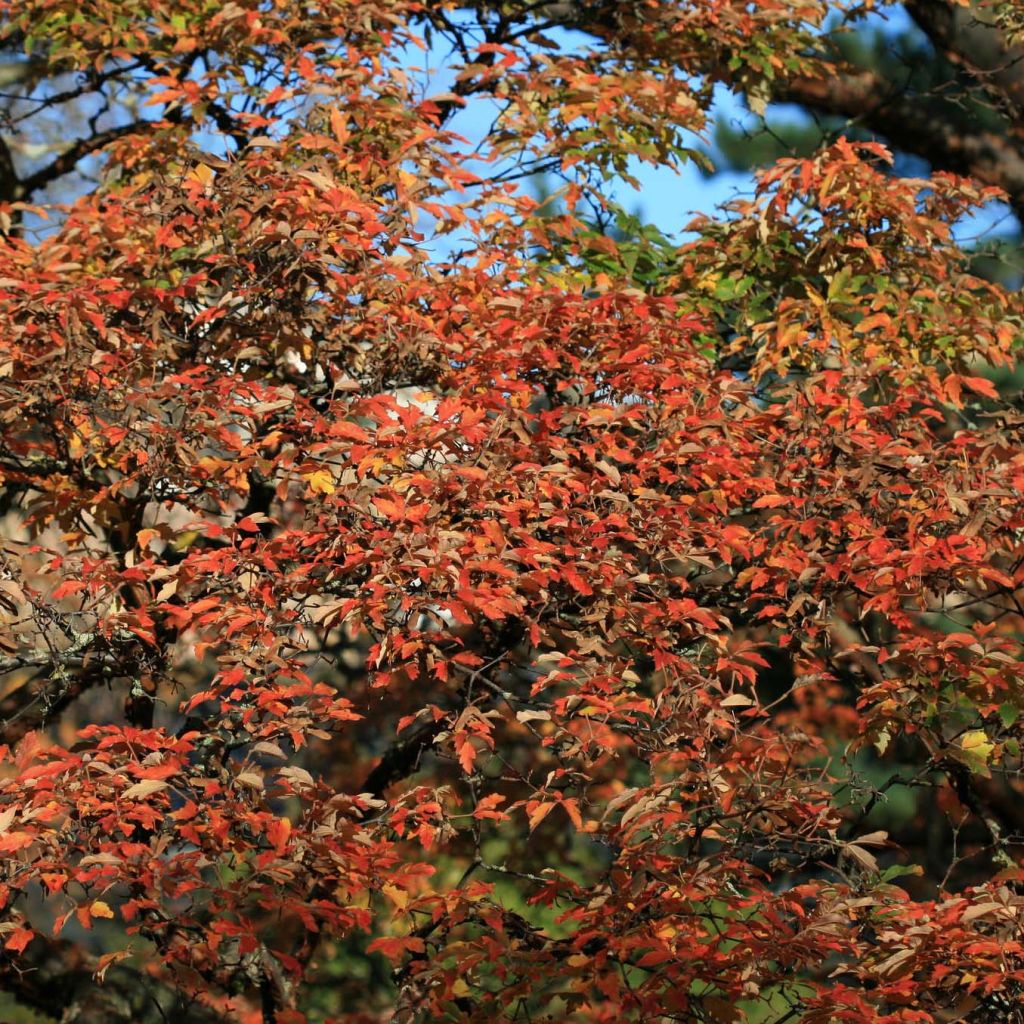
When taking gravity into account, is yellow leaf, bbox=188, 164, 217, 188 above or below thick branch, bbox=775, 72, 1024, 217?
below

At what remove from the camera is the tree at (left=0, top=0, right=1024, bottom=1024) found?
3861mm

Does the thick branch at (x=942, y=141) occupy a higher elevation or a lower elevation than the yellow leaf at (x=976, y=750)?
higher

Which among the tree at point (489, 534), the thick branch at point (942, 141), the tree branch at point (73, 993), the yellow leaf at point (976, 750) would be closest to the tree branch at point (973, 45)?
the thick branch at point (942, 141)

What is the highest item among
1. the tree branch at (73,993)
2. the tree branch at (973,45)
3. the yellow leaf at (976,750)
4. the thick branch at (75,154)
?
the tree branch at (973,45)

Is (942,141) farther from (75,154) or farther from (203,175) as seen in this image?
(203,175)

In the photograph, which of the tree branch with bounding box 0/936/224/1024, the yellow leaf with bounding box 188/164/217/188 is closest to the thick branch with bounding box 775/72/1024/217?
the yellow leaf with bounding box 188/164/217/188

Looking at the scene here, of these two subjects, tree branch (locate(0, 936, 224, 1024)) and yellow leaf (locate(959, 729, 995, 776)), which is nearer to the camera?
yellow leaf (locate(959, 729, 995, 776))

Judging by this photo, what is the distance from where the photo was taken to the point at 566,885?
3.96 meters

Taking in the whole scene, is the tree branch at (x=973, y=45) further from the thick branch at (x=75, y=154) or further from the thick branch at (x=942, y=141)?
the thick branch at (x=75, y=154)

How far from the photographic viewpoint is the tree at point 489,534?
152 inches

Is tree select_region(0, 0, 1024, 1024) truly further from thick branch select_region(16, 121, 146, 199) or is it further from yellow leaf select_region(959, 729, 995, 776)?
thick branch select_region(16, 121, 146, 199)

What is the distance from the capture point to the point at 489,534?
414 centimetres

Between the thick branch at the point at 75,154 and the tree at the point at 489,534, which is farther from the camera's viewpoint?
the thick branch at the point at 75,154

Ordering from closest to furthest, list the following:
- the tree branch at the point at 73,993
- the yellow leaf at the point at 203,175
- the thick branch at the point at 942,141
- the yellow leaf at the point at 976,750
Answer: the yellow leaf at the point at 976,750, the yellow leaf at the point at 203,175, the tree branch at the point at 73,993, the thick branch at the point at 942,141
